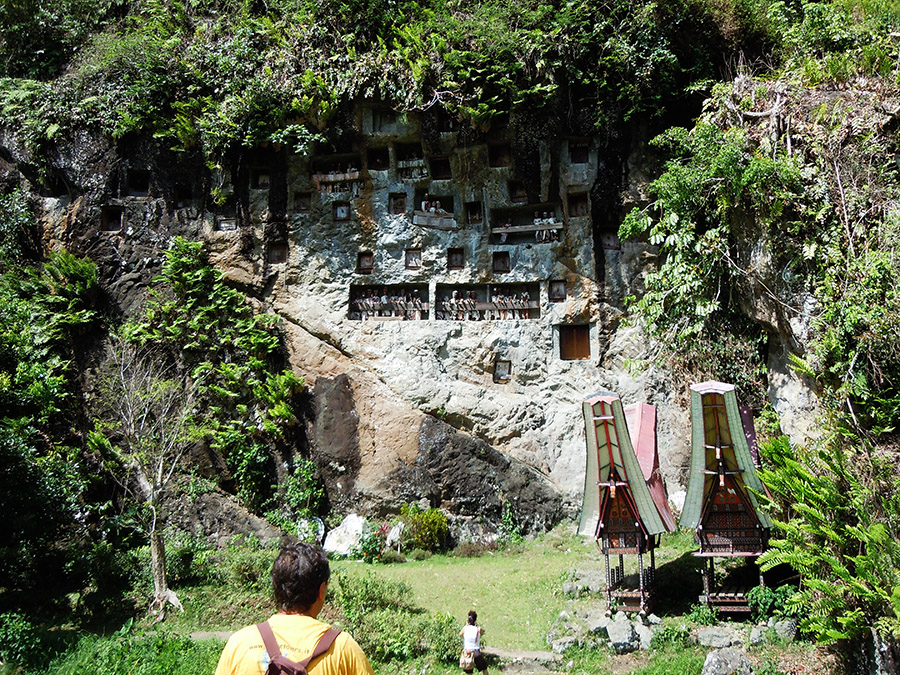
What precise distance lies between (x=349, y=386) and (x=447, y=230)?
5642 millimetres

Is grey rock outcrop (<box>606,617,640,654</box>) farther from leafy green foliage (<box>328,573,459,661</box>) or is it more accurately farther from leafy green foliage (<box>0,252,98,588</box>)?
leafy green foliage (<box>0,252,98,588</box>)

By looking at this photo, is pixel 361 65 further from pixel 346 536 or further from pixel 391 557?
pixel 391 557

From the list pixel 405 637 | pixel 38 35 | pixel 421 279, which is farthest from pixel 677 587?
pixel 38 35

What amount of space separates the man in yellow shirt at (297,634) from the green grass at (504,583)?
8103 mm

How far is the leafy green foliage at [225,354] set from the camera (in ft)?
56.9

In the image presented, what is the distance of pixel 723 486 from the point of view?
10383mm

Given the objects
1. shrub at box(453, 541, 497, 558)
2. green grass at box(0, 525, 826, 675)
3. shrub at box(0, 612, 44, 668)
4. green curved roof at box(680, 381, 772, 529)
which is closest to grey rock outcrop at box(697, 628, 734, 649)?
green grass at box(0, 525, 826, 675)

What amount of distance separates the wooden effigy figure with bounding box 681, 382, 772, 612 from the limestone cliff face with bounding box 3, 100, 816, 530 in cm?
629

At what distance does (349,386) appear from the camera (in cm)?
1781

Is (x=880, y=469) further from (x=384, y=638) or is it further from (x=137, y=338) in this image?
(x=137, y=338)

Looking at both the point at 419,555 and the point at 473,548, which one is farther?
the point at 473,548

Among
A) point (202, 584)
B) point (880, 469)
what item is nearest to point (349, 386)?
point (202, 584)

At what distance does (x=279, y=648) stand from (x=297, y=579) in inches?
12.6

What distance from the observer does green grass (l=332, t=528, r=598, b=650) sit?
10.8 meters
